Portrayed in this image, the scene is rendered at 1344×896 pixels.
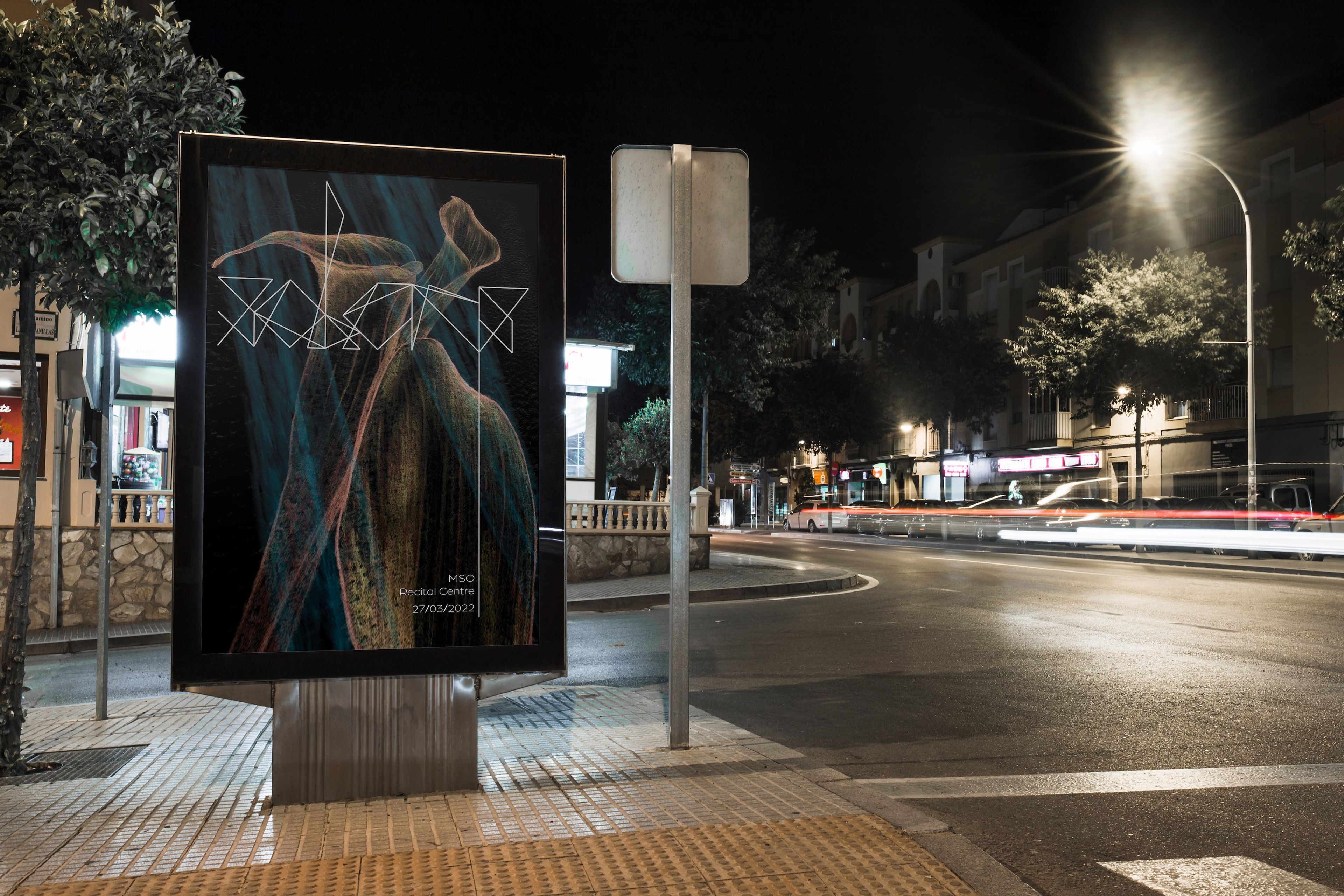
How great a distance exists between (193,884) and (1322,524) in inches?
1008

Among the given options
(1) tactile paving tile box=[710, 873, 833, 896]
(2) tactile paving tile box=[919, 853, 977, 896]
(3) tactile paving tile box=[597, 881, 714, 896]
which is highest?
(3) tactile paving tile box=[597, 881, 714, 896]

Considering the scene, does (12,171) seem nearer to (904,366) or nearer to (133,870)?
(133,870)

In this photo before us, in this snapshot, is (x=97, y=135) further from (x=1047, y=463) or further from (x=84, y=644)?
(x=1047, y=463)

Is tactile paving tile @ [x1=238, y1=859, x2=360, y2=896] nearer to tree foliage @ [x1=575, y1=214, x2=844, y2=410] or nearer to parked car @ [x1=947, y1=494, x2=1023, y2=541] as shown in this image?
tree foliage @ [x1=575, y1=214, x2=844, y2=410]

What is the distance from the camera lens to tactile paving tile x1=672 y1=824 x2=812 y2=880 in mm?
3633

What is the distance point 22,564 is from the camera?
214 inches

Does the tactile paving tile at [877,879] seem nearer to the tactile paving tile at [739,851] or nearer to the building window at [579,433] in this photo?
the tactile paving tile at [739,851]

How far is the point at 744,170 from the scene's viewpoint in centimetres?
540

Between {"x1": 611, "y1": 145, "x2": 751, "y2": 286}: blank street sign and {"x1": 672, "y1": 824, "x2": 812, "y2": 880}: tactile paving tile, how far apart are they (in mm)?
2537

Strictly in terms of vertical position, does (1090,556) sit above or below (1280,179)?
below

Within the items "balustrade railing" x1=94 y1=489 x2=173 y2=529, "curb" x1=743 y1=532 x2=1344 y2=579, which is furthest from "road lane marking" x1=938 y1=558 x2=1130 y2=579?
"balustrade railing" x1=94 y1=489 x2=173 y2=529

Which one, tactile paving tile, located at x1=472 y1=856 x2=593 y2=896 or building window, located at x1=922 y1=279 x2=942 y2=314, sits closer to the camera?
tactile paving tile, located at x1=472 y1=856 x2=593 y2=896

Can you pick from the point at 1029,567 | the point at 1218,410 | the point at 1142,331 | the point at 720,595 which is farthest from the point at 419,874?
the point at 1218,410

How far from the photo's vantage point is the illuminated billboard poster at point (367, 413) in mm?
4297
